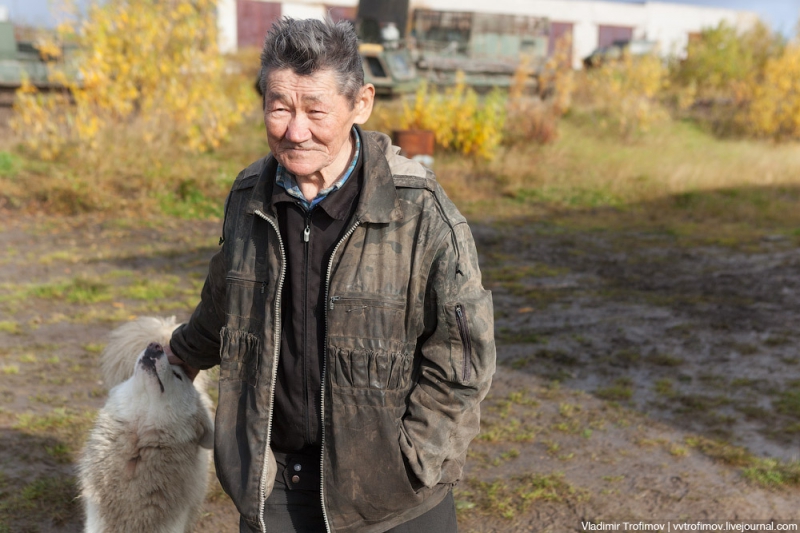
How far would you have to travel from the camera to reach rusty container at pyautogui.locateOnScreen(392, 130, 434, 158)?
13.3 m

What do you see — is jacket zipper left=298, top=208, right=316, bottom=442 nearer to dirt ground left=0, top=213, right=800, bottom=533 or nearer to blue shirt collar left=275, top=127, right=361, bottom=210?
blue shirt collar left=275, top=127, right=361, bottom=210

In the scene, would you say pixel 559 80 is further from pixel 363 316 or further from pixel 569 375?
pixel 363 316

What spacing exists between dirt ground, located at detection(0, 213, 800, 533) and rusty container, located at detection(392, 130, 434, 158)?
441cm

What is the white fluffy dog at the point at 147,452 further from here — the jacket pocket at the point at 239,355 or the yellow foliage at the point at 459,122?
the yellow foliage at the point at 459,122

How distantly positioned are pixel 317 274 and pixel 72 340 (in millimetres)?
4683

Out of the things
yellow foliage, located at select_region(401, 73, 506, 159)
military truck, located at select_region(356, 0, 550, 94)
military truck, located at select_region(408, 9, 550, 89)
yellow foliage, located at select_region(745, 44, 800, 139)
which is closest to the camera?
yellow foliage, located at select_region(401, 73, 506, 159)

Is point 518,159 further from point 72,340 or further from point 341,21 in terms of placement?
point 341,21

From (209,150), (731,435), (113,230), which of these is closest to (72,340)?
(113,230)

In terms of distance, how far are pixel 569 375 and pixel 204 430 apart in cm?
336

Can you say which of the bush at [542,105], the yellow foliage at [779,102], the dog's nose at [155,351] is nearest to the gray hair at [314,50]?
the dog's nose at [155,351]

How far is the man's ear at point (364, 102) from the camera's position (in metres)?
1.89

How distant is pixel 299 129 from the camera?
1.77 meters

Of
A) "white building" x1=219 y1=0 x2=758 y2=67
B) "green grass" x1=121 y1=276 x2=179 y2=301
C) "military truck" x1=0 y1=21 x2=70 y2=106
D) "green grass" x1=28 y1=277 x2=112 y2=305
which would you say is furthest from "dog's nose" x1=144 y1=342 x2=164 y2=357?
"white building" x1=219 y1=0 x2=758 y2=67

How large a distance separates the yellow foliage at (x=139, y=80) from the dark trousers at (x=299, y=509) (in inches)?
390
